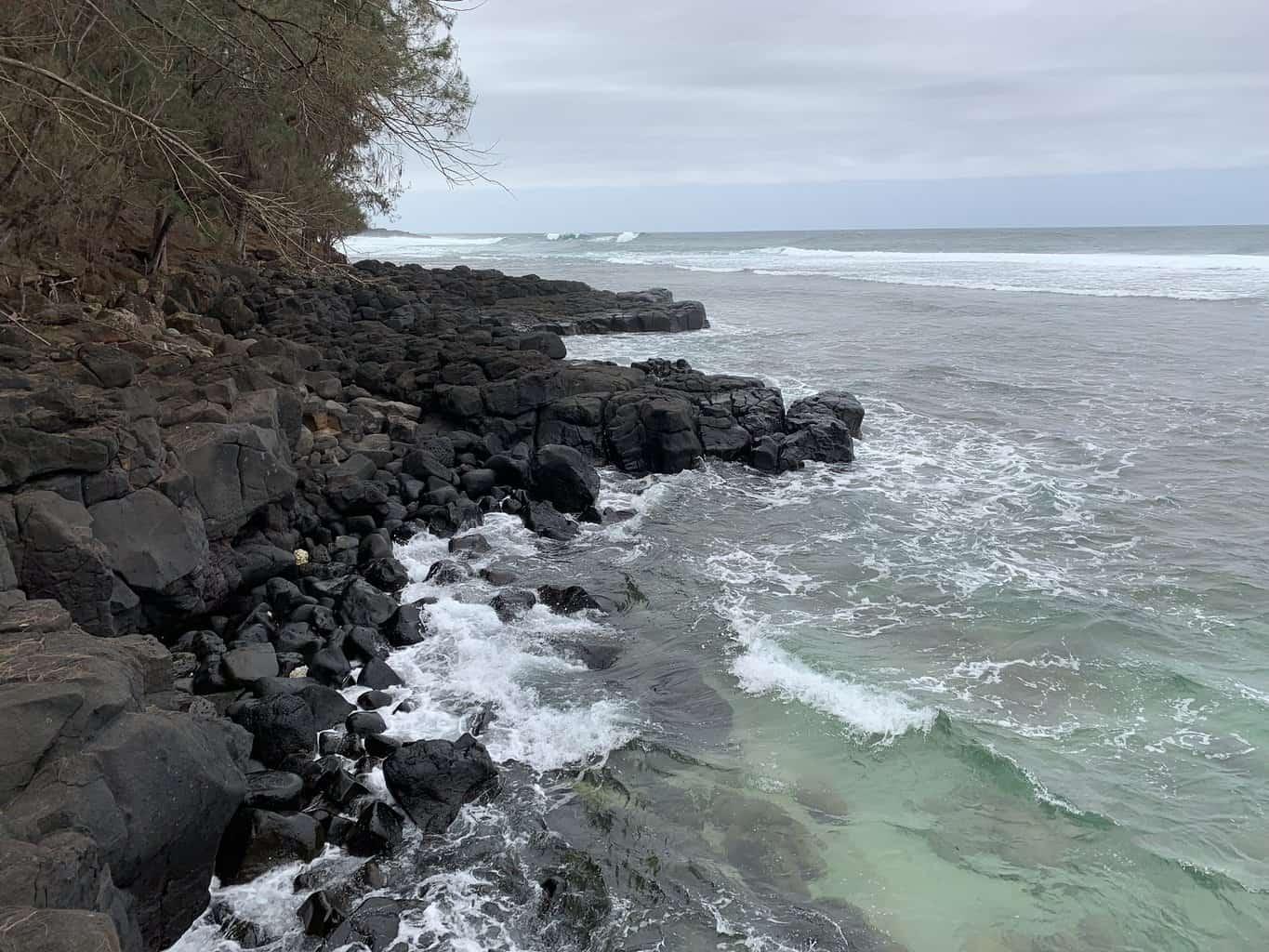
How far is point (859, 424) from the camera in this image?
16.7 m

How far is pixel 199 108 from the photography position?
14.2 metres

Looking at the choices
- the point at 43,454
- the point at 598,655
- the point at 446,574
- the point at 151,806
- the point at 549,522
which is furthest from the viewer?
the point at 549,522

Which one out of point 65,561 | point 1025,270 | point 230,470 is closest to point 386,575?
point 230,470

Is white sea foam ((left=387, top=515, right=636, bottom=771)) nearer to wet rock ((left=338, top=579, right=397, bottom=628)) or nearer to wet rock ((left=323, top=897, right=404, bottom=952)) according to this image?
wet rock ((left=338, top=579, right=397, bottom=628))

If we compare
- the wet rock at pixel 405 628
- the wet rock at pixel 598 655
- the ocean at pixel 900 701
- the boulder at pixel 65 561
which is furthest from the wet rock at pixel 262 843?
the wet rock at pixel 598 655

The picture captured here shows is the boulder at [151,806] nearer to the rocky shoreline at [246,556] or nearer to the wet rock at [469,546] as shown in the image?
the rocky shoreline at [246,556]

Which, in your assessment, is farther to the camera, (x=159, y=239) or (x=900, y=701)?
(x=159, y=239)

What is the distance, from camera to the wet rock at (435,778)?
6.03 metres

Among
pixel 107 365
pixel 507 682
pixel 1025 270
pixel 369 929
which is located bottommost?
pixel 369 929

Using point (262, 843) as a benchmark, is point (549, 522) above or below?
above

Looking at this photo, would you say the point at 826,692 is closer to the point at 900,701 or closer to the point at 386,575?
the point at 900,701

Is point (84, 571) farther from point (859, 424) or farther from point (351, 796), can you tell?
point (859, 424)

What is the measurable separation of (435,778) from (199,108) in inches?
497

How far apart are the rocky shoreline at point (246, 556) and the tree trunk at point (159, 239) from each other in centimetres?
118
